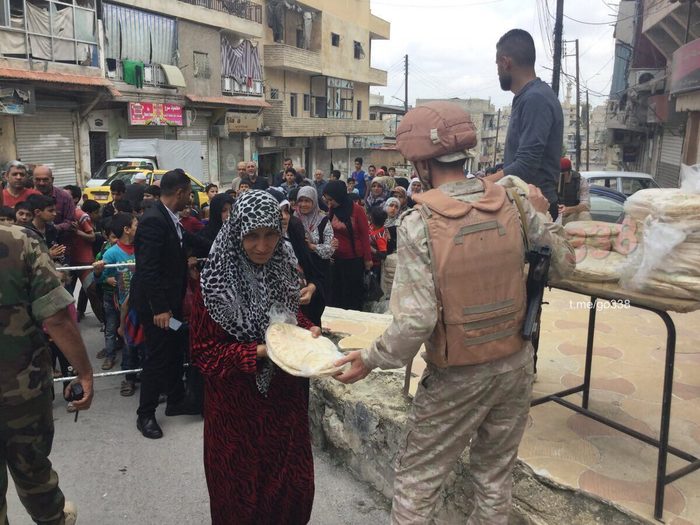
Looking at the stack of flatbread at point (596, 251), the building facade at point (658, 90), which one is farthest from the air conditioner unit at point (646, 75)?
the stack of flatbread at point (596, 251)

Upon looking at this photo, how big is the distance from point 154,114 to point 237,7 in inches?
290

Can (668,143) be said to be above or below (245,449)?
above

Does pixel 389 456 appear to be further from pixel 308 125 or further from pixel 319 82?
pixel 319 82

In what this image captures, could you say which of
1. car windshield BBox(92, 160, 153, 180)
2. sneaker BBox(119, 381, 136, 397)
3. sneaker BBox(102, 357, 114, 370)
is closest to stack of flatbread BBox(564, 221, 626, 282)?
sneaker BBox(119, 381, 136, 397)

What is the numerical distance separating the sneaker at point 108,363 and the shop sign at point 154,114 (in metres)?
15.6

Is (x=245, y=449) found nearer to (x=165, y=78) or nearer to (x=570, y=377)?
(x=570, y=377)

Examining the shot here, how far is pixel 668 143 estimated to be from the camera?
20.2 m

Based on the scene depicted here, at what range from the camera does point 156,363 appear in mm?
3867

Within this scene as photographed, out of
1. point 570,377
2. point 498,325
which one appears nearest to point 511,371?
point 498,325

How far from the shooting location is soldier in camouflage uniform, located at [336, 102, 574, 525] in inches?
74.2

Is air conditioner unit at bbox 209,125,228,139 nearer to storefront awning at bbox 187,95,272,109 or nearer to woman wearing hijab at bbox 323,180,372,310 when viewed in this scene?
storefront awning at bbox 187,95,272,109

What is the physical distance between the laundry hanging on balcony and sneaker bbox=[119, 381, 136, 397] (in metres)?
21.5

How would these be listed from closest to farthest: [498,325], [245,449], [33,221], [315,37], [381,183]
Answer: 1. [498,325]
2. [245,449]
3. [33,221]
4. [381,183]
5. [315,37]

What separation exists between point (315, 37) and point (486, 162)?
29.6 metres
